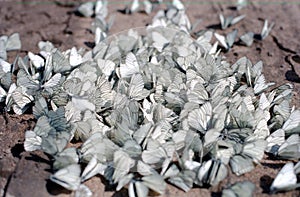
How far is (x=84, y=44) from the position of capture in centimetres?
173

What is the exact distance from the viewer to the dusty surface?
3.67 ft

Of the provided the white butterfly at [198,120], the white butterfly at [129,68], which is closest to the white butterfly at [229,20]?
the white butterfly at [129,68]

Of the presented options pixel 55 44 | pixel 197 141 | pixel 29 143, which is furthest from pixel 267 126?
pixel 55 44

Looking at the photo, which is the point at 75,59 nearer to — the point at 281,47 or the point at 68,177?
the point at 68,177

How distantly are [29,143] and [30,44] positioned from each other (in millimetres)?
676

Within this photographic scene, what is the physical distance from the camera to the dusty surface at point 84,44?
1.12 metres

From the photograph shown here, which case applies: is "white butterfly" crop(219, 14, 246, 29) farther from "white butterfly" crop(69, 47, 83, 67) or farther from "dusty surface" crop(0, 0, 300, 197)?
"white butterfly" crop(69, 47, 83, 67)

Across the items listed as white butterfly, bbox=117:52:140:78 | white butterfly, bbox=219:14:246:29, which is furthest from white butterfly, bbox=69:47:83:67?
white butterfly, bbox=219:14:246:29

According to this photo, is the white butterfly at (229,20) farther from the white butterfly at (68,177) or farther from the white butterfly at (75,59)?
the white butterfly at (68,177)

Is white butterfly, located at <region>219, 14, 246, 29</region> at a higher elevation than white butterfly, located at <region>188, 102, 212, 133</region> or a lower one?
higher

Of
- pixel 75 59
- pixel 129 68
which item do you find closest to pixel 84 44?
pixel 75 59

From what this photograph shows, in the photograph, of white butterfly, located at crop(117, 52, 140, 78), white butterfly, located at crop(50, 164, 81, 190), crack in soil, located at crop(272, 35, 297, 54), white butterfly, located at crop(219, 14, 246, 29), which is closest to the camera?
white butterfly, located at crop(50, 164, 81, 190)

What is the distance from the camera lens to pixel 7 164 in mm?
1205

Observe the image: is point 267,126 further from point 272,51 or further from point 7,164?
point 7,164
